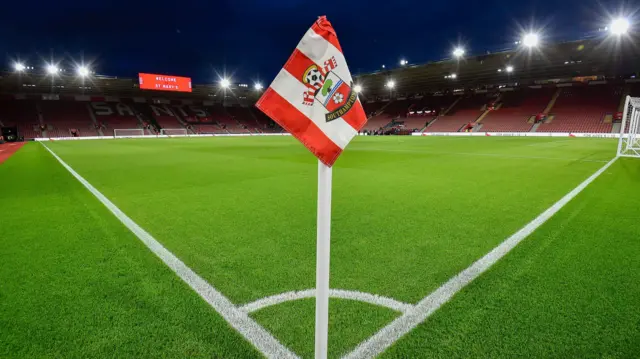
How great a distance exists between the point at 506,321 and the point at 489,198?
414 cm

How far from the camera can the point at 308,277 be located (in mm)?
2871

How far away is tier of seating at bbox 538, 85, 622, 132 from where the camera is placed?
38625 mm

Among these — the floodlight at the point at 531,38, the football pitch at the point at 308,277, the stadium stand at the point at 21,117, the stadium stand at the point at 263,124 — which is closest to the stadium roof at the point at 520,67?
the floodlight at the point at 531,38

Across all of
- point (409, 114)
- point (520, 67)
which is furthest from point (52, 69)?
point (520, 67)

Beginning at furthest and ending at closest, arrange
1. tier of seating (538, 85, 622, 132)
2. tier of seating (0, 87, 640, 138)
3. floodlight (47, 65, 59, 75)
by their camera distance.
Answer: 1. tier of seating (0, 87, 640, 138)
2. tier of seating (538, 85, 622, 132)
3. floodlight (47, 65, 59, 75)

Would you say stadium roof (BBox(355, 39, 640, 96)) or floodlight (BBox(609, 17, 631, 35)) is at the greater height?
stadium roof (BBox(355, 39, 640, 96))

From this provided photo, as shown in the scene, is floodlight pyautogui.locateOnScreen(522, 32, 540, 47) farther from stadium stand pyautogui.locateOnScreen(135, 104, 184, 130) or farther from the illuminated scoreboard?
stadium stand pyautogui.locateOnScreen(135, 104, 184, 130)

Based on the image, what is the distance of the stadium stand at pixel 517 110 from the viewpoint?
4328cm

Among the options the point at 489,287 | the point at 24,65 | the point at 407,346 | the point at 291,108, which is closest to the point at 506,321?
the point at 489,287

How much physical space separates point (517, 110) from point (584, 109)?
24.6 ft

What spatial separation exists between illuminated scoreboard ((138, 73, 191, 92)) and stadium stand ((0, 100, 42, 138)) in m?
16.0

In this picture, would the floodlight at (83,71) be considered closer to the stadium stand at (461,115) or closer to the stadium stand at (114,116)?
the stadium stand at (114,116)

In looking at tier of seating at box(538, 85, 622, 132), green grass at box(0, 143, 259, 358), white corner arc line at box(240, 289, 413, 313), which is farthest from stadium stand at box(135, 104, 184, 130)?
white corner arc line at box(240, 289, 413, 313)

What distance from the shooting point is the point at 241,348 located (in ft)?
6.41
